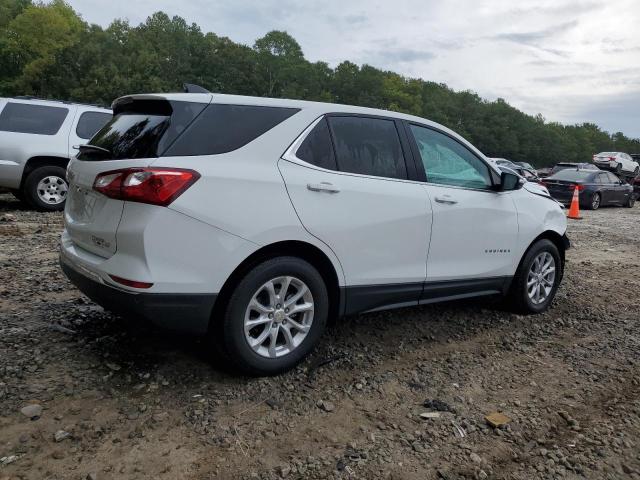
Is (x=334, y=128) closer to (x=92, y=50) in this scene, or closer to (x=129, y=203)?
(x=129, y=203)

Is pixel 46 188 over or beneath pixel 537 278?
over

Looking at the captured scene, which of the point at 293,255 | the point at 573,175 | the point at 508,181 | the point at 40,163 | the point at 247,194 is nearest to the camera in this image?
the point at 247,194

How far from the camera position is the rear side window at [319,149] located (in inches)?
137

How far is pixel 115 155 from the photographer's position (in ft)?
10.6

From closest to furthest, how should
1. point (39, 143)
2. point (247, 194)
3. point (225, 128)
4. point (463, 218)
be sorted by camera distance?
point (247, 194), point (225, 128), point (463, 218), point (39, 143)

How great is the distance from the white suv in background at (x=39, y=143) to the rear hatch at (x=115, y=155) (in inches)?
240

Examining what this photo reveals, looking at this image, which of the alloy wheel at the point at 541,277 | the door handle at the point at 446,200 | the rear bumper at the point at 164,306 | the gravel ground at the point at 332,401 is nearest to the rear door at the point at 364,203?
the door handle at the point at 446,200

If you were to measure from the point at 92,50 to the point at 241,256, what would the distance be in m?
48.3

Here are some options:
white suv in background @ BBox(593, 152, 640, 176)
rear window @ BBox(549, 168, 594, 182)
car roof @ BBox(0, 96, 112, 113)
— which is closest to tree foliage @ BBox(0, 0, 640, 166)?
white suv in background @ BBox(593, 152, 640, 176)

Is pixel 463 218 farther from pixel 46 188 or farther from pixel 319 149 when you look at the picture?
pixel 46 188

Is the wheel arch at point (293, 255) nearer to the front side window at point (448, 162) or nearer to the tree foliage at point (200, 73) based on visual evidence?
the front side window at point (448, 162)

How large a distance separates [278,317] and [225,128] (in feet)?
3.90

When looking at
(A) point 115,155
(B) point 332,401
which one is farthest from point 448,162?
(A) point 115,155

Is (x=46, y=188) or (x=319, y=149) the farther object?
(x=46, y=188)
